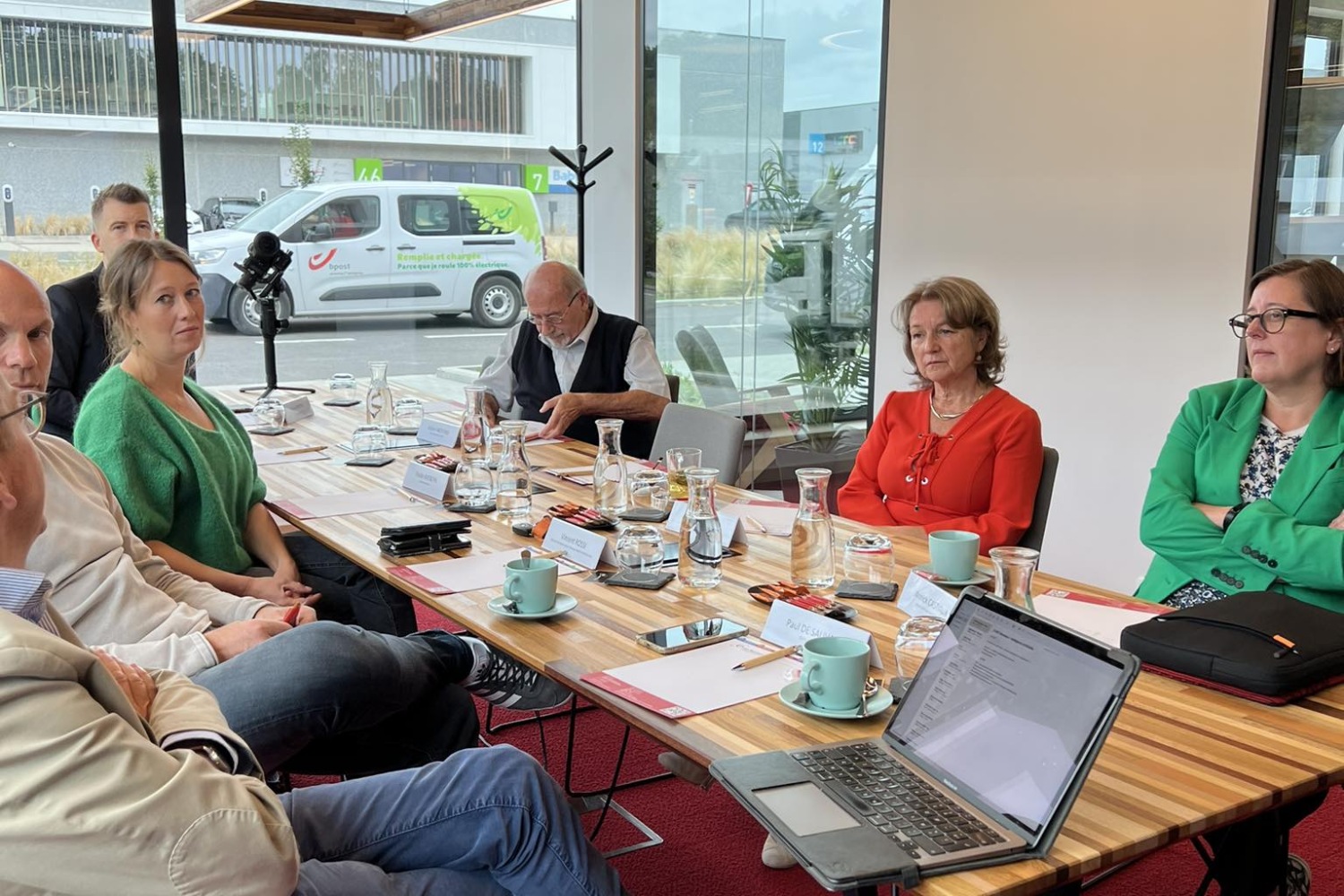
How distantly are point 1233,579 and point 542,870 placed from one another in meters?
1.72

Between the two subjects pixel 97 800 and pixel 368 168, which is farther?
pixel 368 168

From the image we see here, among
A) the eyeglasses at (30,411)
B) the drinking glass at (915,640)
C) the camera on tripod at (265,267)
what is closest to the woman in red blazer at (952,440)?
the drinking glass at (915,640)

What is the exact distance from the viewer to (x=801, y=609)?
1.99 m

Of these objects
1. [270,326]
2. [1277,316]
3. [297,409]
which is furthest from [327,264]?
[1277,316]

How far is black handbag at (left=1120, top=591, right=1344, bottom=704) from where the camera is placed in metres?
1.74

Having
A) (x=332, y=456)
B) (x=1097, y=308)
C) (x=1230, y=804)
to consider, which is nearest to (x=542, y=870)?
(x=1230, y=804)

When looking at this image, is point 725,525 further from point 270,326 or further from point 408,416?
point 270,326

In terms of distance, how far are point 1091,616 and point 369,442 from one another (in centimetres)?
253

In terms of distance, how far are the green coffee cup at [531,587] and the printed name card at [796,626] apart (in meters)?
0.40

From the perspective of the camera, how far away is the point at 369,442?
3895 millimetres

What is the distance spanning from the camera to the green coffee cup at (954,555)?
227 centimetres

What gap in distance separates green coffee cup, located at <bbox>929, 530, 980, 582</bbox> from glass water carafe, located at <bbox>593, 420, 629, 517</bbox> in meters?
0.88

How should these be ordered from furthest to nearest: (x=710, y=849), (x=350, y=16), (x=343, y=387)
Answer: (x=350, y=16), (x=343, y=387), (x=710, y=849)

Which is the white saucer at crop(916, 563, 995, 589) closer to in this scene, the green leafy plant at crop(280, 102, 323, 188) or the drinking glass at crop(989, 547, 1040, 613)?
the drinking glass at crop(989, 547, 1040, 613)
